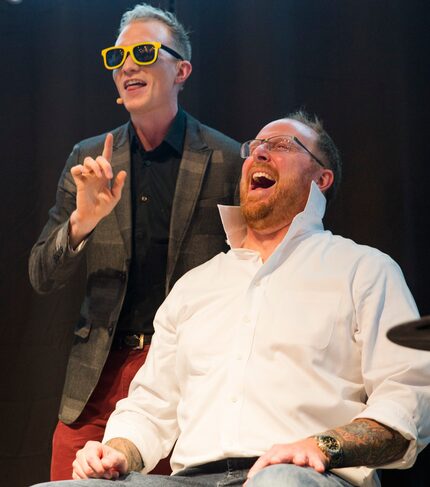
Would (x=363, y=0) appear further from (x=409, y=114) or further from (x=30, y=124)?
(x=30, y=124)

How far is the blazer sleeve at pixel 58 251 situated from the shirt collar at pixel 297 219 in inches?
17.3

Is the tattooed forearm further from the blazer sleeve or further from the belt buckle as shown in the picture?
the blazer sleeve

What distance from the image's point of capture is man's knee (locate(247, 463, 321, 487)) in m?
1.50

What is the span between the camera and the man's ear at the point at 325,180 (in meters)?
2.44

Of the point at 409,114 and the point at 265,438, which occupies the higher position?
the point at 409,114

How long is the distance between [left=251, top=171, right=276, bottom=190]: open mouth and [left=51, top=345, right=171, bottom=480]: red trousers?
1.96 ft

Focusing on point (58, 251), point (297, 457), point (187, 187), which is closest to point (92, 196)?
point (58, 251)

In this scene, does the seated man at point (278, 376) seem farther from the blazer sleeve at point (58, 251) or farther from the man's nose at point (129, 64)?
the man's nose at point (129, 64)

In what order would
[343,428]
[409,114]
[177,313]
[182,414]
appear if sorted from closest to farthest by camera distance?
[343,428]
[182,414]
[177,313]
[409,114]

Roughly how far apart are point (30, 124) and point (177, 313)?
1.16 m

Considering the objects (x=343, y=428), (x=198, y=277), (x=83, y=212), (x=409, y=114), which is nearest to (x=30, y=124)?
(x=83, y=212)

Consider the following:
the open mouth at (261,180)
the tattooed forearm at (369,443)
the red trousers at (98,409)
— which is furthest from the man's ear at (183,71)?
the tattooed forearm at (369,443)

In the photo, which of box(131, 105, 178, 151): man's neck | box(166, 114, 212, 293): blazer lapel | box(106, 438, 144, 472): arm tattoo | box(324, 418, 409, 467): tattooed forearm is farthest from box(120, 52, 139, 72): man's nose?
box(324, 418, 409, 467): tattooed forearm

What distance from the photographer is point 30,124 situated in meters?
3.00
